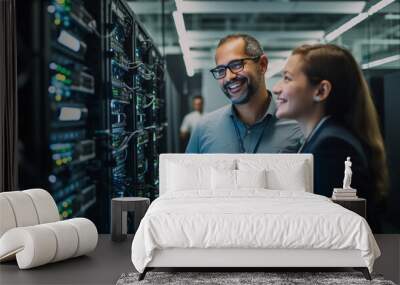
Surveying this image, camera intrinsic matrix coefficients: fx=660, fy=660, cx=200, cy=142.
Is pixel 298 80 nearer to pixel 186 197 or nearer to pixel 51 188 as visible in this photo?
pixel 186 197

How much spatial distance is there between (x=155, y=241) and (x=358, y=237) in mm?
1425

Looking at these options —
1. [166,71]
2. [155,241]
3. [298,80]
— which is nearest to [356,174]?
[298,80]

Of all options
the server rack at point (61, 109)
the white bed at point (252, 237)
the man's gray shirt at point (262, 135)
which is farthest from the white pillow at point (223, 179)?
the server rack at point (61, 109)

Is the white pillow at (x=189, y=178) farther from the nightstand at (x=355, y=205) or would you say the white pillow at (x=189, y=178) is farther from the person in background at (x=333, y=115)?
the nightstand at (x=355, y=205)

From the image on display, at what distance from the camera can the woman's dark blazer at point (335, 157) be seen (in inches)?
273

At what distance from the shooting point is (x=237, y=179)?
625cm

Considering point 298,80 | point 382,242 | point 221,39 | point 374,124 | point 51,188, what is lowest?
point 382,242

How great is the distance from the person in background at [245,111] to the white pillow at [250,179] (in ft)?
2.18

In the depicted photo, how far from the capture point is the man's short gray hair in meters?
7.02

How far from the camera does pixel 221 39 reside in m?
7.03

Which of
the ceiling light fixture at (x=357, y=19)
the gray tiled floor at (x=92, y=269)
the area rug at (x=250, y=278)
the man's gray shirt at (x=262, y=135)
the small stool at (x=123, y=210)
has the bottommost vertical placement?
the gray tiled floor at (x=92, y=269)

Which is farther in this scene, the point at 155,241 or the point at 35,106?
the point at 35,106

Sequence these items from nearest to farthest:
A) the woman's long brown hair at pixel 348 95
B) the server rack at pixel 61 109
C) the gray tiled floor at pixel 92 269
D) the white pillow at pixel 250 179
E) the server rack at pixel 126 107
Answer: the gray tiled floor at pixel 92 269 < the white pillow at pixel 250 179 < the server rack at pixel 61 109 < the server rack at pixel 126 107 < the woman's long brown hair at pixel 348 95

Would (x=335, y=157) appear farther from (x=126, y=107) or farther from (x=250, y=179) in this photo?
(x=126, y=107)
